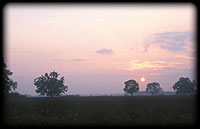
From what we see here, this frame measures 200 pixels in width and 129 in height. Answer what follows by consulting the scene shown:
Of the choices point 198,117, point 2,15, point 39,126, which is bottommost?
point 39,126

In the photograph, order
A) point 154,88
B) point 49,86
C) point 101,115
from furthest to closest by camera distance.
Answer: point 154,88 → point 49,86 → point 101,115

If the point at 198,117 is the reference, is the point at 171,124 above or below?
below

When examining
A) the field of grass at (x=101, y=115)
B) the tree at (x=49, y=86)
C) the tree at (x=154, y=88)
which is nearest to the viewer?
the field of grass at (x=101, y=115)

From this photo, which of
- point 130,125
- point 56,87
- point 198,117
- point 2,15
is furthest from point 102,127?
point 56,87

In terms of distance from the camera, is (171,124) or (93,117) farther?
(93,117)

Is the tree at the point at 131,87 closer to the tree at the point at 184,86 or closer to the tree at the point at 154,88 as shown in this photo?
the tree at the point at 184,86

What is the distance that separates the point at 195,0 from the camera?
15.7 feet

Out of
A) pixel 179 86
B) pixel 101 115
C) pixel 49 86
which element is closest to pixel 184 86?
pixel 179 86

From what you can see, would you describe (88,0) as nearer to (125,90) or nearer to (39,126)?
(39,126)

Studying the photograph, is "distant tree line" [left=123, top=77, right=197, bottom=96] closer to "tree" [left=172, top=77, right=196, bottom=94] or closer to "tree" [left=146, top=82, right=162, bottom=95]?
"tree" [left=172, top=77, right=196, bottom=94]

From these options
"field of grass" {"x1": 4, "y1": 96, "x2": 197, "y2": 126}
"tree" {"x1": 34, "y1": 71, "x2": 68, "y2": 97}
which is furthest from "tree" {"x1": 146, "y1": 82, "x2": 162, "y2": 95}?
"field of grass" {"x1": 4, "y1": 96, "x2": 197, "y2": 126}

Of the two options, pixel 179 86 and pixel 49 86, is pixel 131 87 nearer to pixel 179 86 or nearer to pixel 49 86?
pixel 179 86

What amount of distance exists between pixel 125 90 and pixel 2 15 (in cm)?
7175

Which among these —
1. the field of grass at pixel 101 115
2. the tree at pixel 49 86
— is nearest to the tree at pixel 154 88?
the tree at pixel 49 86
